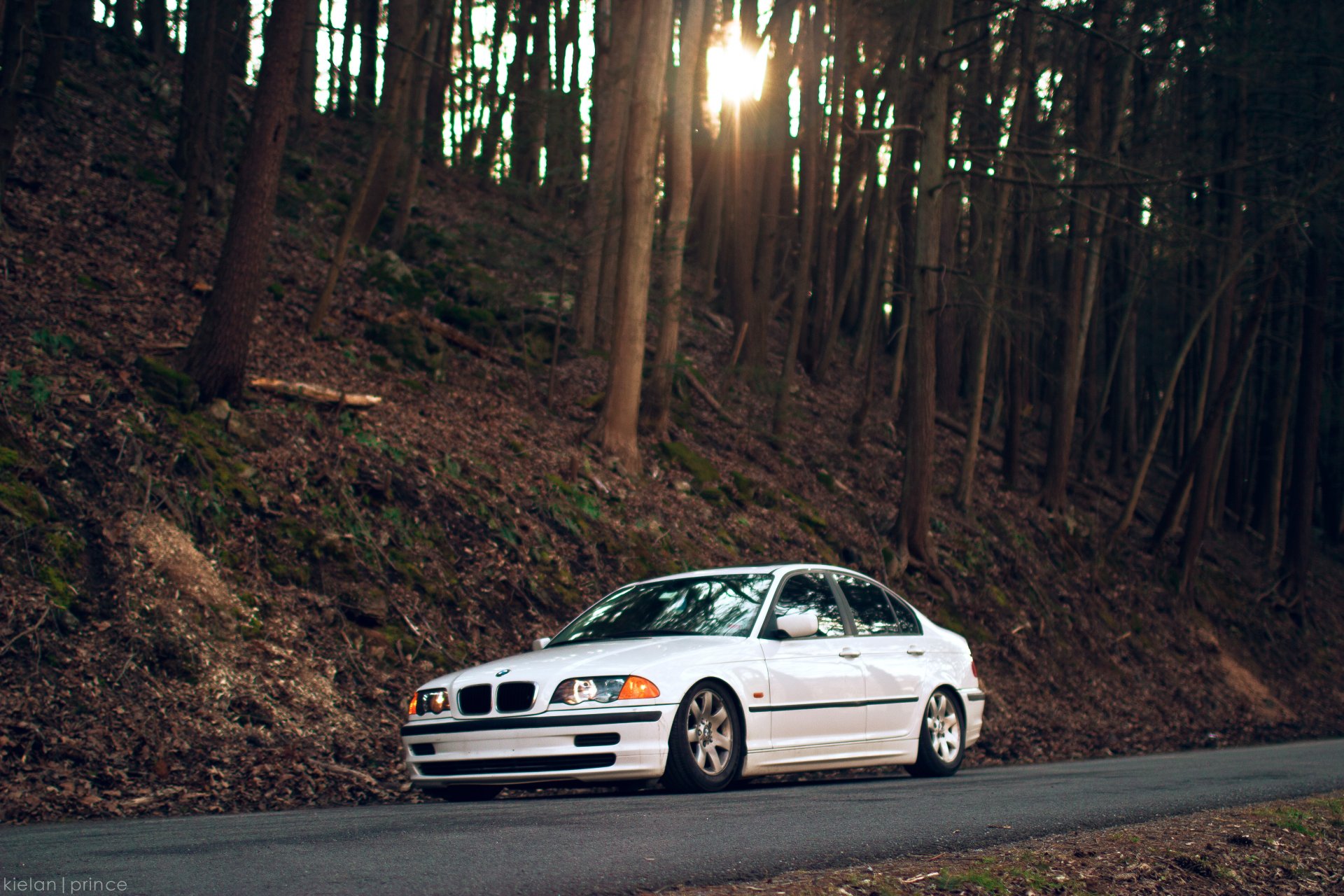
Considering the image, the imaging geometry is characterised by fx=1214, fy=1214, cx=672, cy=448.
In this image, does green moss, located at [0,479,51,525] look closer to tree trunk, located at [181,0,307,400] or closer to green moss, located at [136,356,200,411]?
green moss, located at [136,356,200,411]

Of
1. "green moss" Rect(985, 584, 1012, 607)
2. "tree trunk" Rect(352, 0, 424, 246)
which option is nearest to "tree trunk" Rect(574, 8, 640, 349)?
"tree trunk" Rect(352, 0, 424, 246)

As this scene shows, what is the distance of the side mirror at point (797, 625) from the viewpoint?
819 cm

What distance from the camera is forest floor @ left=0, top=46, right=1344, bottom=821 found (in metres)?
8.51

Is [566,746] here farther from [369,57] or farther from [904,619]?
[369,57]

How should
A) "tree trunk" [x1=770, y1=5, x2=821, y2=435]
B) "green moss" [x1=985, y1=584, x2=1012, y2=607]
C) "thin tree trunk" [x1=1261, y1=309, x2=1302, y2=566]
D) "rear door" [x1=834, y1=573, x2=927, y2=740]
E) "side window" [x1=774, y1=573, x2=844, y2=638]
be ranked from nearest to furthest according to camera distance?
1. "side window" [x1=774, y1=573, x2=844, y2=638]
2. "rear door" [x1=834, y1=573, x2=927, y2=740]
3. "green moss" [x1=985, y1=584, x2=1012, y2=607]
4. "tree trunk" [x1=770, y1=5, x2=821, y2=435]
5. "thin tree trunk" [x1=1261, y1=309, x2=1302, y2=566]

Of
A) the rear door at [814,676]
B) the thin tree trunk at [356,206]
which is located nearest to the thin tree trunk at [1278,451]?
the thin tree trunk at [356,206]

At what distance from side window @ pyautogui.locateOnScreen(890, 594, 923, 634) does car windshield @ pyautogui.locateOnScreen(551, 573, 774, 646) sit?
4.99 feet

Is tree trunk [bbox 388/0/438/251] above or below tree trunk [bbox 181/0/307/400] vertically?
above

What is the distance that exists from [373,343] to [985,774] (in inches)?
401

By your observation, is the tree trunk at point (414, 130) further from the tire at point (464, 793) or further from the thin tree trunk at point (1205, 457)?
the thin tree trunk at point (1205, 457)

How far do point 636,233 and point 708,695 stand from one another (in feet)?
32.6

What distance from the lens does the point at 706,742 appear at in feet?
25.5

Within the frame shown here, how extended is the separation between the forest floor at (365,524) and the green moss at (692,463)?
5cm

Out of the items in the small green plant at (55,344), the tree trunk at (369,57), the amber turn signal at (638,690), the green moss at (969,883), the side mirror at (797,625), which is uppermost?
the tree trunk at (369,57)
